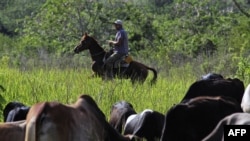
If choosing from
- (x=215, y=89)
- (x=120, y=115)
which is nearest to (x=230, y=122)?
(x=215, y=89)

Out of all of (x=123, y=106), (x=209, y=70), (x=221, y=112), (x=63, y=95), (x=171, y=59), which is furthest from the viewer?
(x=171, y=59)

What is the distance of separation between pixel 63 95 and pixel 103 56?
6.40m

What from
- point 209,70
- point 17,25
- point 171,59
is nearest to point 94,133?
point 209,70

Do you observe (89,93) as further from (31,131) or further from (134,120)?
(31,131)

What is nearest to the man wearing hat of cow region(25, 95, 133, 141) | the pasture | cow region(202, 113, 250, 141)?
the pasture

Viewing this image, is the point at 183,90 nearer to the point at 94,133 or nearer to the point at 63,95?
the point at 63,95

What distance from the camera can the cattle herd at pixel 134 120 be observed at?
4.80 m

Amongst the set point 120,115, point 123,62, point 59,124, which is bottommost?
point 123,62

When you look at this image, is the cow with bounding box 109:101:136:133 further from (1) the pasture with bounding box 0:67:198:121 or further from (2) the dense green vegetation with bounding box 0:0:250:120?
(2) the dense green vegetation with bounding box 0:0:250:120

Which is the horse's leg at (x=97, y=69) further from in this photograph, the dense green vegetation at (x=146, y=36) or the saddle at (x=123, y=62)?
the dense green vegetation at (x=146, y=36)

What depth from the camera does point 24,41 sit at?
30.2 metres

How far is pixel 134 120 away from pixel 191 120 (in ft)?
4.06

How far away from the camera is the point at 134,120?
280 inches

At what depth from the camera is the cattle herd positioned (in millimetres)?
4805
